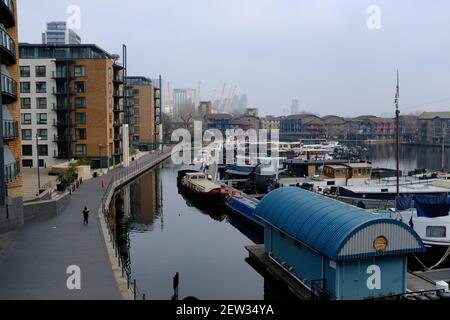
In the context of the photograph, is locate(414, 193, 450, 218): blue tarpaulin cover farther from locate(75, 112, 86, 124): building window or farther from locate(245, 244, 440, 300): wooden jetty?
locate(75, 112, 86, 124): building window

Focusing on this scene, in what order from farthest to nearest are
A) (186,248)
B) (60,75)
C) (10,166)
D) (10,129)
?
1. (60,75)
2. (186,248)
3. (10,129)
4. (10,166)

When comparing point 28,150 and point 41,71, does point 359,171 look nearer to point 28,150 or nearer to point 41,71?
point 28,150

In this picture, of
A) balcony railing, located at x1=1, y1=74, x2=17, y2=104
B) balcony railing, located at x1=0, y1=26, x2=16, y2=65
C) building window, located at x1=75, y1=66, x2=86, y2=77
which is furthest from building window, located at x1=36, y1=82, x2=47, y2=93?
balcony railing, located at x1=1, y1=74, x2=17, y2=104

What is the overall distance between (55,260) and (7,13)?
1370 centimetres

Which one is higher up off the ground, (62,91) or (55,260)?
(62,91)

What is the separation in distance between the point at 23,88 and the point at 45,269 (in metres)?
43.8

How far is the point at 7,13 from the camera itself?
2383cm

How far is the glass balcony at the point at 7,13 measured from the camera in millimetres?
22859

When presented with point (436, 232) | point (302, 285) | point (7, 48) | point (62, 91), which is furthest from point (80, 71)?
point (302, 285)

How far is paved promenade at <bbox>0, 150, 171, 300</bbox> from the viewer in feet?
46.8

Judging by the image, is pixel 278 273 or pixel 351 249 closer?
pixel 351 249

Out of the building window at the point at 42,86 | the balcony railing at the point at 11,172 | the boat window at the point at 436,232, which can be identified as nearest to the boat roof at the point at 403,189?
the boat window at the point at 436,232
